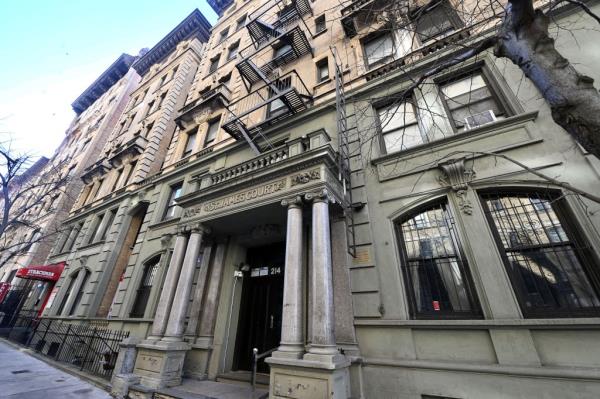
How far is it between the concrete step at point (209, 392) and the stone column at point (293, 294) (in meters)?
1.29

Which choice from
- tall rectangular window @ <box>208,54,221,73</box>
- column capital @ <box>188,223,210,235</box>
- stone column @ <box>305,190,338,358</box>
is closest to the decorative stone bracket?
stone column @ <box>305,190,338,358</box>

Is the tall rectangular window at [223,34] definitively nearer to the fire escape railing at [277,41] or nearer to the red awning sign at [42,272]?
the fire escape railing at [277,41]

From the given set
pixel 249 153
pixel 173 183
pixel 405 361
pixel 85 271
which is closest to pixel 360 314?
pixel 405 361

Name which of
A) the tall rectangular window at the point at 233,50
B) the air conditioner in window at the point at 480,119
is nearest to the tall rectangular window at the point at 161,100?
the tall rectangular window at the point at 233,50

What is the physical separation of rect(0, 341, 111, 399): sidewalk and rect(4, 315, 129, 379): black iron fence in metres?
0.81

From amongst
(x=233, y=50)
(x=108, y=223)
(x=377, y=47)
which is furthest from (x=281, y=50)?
(x=108, y=223)

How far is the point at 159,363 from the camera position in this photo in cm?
632

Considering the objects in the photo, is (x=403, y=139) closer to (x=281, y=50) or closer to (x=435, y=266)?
(x=435, y=266)

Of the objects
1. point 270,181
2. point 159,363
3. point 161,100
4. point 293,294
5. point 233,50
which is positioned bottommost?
point 159,363

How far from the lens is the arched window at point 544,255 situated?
4422 mm

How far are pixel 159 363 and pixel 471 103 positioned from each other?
1076 centimetres

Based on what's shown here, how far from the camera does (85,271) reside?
13.7 m

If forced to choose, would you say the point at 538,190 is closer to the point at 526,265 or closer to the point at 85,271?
the point at 526,265

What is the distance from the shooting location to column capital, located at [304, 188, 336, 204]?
19.7 feet
